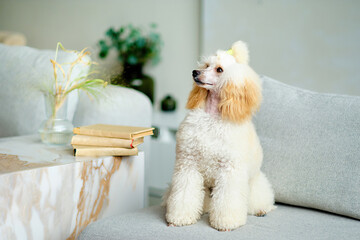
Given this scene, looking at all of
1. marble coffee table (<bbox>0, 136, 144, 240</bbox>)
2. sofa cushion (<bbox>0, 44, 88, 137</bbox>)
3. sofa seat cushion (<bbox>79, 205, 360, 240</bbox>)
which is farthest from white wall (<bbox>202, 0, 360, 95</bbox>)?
marble coffee table (<bbox>0, 136, 144, 240</bbox>)

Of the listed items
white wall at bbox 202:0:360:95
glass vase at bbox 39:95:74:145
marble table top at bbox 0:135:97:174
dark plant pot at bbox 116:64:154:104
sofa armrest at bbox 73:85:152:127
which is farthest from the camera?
dark plant pot at bbox 116:64:154:104

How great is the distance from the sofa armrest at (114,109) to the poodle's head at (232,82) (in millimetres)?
702

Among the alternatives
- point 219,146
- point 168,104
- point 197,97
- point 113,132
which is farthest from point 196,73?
point 168,104

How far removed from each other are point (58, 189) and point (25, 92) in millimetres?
878

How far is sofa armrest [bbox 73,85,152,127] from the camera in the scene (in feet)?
5.70

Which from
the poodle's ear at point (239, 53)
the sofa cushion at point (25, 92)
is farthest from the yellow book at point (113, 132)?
the sofa cushion at point (25, 92)

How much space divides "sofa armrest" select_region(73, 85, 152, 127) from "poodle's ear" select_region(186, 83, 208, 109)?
2.07 ft

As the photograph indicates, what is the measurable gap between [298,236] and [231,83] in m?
0.44

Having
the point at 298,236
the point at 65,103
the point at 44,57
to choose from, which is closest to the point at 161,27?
the point at 44,57

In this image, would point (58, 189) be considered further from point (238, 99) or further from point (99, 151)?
point (238, 99)

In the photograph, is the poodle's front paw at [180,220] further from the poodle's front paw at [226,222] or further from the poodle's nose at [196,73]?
the poodle's nose at [196,73]

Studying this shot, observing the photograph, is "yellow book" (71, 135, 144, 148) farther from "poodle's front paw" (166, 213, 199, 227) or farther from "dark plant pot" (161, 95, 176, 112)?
"dark plant pot" (161, 95, 176, 112)

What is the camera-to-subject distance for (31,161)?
1.19 meters

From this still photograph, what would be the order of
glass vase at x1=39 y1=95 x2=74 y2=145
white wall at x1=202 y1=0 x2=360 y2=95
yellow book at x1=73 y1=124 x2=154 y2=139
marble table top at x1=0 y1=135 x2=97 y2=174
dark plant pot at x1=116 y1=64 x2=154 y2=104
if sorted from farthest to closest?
dark plant pot at x1=116 y1=64 x2=154 y2=104 → white wall at x1=202 y1=0 x2=360 y2=95 → glass vase at x1=39 y1=95 x2=74 y2=145 → yellow book at x1=73 y1=124 x2=154 y2=139 → marble table top at x1=0 y1=135 x2=97 y2=174
